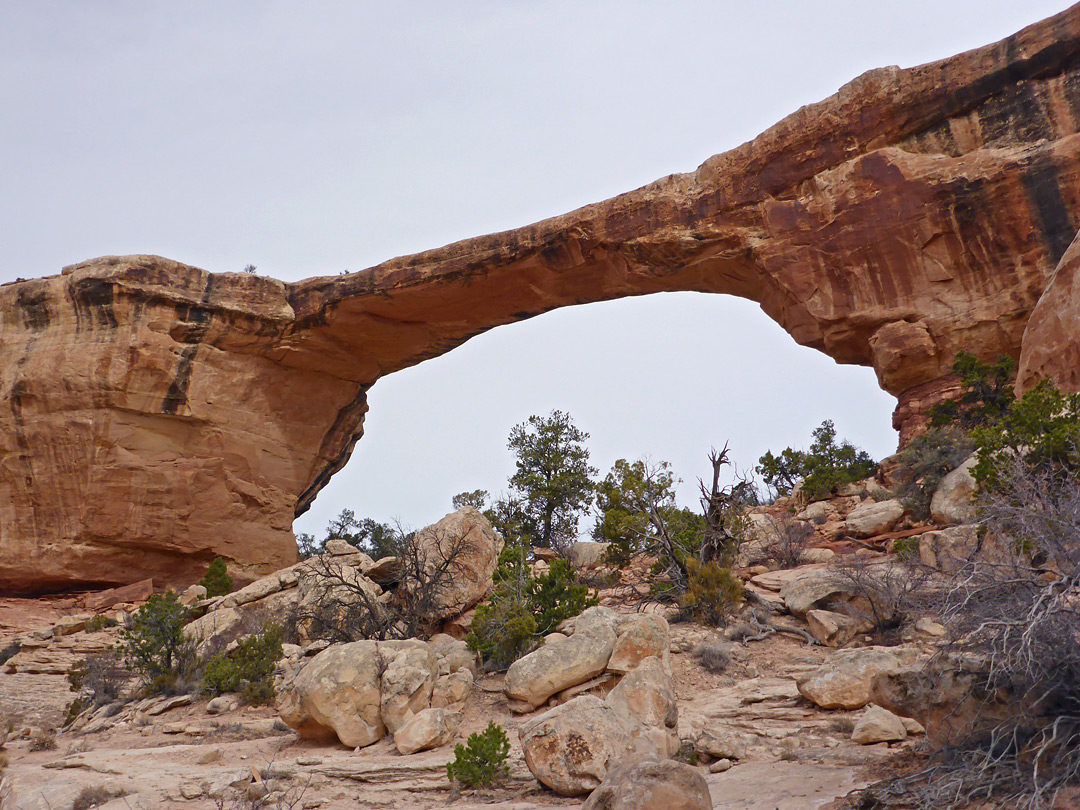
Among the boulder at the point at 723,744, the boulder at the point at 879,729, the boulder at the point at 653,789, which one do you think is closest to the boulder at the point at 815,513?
the boulder at the point at 723,744

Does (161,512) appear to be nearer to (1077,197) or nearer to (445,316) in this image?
(445,316)

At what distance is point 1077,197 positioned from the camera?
45.6 ft

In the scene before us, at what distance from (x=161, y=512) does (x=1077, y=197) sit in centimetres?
2011

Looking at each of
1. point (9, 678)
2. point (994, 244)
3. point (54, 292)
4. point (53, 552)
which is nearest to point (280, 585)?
point (9, 678)

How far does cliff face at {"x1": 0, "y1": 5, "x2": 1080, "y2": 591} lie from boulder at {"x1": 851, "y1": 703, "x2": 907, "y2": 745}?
36.8ft

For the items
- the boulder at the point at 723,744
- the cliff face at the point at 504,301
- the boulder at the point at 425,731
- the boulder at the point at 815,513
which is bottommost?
the boulder at the point at 723,744

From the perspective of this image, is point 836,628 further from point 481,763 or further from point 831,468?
point 831,468

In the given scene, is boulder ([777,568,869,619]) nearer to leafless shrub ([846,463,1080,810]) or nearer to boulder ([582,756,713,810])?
leafless shrub ([846,463,1080,810])

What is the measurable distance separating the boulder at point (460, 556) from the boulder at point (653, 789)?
7399 millimetres

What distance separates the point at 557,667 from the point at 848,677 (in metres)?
2.73

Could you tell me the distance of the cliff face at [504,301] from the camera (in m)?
14.8

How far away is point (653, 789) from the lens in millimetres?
4379

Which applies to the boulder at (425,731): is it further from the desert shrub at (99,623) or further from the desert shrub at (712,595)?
the desert shrub at (99,623)

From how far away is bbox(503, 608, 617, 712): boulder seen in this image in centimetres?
798
